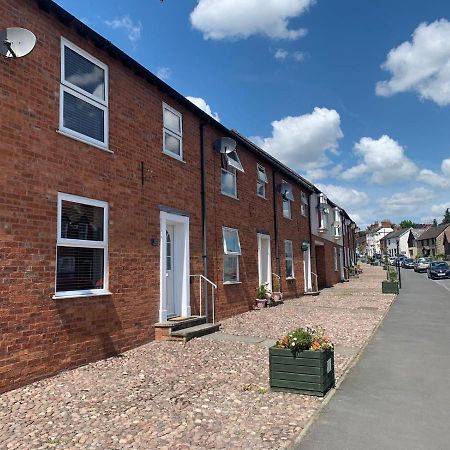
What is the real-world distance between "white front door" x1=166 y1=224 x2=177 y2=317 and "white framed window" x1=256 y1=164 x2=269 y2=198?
243 inches

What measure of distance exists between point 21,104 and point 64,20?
1.82 meters

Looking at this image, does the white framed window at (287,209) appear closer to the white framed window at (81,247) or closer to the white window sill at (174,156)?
the white window sill at (174,156)

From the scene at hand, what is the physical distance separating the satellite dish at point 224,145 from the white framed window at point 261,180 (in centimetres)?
366

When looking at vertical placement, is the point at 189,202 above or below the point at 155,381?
above

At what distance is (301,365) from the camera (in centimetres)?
585

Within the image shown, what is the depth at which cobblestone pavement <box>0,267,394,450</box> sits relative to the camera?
14.2 feet

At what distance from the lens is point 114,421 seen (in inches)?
189

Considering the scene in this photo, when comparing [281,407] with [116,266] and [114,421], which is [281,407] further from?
[116,266]

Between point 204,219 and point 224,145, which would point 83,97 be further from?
point 224,145

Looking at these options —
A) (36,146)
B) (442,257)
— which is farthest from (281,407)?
(442,257)

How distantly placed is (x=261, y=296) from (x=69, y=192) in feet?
30.0

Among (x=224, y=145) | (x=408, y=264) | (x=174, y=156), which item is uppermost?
(x=224, y=145)

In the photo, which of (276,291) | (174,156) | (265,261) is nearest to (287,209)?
(265,261)

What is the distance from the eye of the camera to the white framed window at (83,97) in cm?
720
